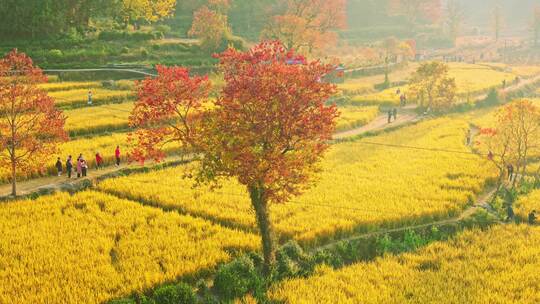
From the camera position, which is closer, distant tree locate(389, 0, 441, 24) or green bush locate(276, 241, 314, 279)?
green bush locate(276, 241, 314, 279)

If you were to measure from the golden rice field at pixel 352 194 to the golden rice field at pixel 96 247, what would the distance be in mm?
1696

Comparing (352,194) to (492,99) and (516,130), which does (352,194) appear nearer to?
(516,130)

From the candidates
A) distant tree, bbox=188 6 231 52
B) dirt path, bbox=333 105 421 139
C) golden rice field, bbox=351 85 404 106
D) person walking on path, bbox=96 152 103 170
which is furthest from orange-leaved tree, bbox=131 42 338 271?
distant tree, bbox=188 6 231 52

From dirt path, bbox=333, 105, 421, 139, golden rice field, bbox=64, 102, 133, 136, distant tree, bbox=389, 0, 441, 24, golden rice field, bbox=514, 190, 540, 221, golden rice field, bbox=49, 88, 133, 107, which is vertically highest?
distant tree, bbox=389, 0, 441, 24

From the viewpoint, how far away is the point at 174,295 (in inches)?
563

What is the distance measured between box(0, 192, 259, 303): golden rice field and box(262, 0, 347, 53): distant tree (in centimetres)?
4430

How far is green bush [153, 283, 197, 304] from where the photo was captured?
47.0ft

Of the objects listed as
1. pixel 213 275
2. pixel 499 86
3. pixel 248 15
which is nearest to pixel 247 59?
pixel 213 275

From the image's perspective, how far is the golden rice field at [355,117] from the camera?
43406 millimetres

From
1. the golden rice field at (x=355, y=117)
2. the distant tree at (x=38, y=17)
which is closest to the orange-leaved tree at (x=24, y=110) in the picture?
the golden rice field at (x=355, y=117)

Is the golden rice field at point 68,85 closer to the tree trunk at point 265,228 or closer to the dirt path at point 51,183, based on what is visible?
the dirt path at point 51,183

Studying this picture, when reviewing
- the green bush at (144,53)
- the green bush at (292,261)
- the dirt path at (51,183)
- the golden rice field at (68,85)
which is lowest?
the green bush at (292,261)

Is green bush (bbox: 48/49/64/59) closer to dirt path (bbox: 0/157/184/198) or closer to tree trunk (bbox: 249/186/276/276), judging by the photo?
dirt path (bbox: 0/157/184/198)

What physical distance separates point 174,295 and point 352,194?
12.6 meters
